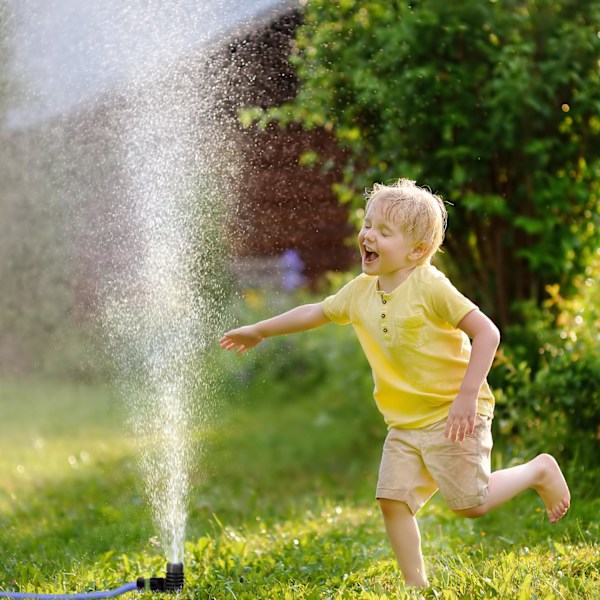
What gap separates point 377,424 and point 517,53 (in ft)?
8.80

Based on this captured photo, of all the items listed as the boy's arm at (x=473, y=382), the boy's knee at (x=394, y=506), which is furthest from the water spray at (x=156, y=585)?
the boy's arm at (x=473, y=382)

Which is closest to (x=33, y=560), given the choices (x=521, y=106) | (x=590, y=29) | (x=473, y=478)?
(x=473, y=478)

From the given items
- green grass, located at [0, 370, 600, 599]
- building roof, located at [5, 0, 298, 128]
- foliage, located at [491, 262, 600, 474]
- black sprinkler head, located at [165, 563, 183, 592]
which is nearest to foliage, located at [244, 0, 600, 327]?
foliage, located at [491, 262, 600, 474]

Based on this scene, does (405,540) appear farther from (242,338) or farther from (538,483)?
(242,338)

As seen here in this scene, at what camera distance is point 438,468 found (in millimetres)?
3027

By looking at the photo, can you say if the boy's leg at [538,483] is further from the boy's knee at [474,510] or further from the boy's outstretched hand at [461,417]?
the boy's outstretched hand at [461,417]

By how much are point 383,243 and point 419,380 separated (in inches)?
16.6

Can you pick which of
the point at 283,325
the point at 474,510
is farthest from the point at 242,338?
the point at 474,510

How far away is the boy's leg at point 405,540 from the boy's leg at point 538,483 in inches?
6.5

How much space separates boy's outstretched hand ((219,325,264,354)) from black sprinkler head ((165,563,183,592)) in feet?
2.25

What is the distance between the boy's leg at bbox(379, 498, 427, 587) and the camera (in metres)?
3.01

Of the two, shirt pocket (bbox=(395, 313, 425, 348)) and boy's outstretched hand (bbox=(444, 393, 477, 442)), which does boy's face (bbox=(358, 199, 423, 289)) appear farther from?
boy's outstretched hand (bbox=(444, 393, 477, 442))

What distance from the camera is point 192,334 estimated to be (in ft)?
14.5

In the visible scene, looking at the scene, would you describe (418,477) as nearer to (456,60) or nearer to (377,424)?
(456,60)
